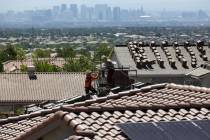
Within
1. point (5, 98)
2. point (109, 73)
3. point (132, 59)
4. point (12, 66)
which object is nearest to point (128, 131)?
point (109, 73)

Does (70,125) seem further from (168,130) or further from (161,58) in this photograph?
(161,58)

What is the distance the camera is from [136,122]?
11133 mm

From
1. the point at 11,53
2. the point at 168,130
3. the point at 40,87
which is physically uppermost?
the point at 168,130

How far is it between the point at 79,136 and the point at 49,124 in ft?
4.84

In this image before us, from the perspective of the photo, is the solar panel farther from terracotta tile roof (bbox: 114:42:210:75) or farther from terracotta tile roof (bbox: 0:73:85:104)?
terracotta tile roof (bbox: 0:73:85:104)

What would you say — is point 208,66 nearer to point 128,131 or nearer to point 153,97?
point 153,97

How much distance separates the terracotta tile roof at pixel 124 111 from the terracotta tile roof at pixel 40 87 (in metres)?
31.4

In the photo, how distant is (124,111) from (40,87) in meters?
36.6

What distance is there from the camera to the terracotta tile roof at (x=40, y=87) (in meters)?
45.8

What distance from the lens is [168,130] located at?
1054cm

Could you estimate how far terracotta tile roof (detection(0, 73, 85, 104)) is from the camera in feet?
150

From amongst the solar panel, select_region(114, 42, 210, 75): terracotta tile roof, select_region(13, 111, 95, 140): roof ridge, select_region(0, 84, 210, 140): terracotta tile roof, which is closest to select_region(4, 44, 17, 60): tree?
select_region(114, 42, 210, 75): terracotta tile roof

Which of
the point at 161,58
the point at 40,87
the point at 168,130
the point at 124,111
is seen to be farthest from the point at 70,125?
the point at 40,87

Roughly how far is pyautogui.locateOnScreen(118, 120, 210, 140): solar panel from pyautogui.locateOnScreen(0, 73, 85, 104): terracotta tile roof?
34.3 meters
